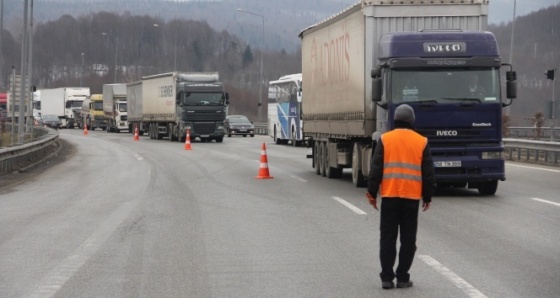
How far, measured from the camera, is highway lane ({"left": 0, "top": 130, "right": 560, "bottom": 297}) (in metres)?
8.71

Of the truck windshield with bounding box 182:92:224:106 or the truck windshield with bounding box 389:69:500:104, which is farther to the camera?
the truck windshield with bounding box 182:92:224:106

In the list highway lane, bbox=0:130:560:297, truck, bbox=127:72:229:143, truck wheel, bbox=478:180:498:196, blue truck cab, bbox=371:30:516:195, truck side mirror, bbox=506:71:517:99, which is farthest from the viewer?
truck, bbox=127:72:229:143

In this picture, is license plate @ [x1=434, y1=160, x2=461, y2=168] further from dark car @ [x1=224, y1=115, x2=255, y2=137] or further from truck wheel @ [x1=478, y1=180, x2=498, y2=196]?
dark car @ [x1=224, y1=115, x2=255, y2=137]

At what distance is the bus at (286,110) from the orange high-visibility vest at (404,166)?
3344 centimetres

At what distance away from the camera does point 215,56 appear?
7416 inches

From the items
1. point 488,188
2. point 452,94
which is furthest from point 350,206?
point 488,188

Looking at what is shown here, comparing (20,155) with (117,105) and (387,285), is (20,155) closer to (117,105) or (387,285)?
(387,285)

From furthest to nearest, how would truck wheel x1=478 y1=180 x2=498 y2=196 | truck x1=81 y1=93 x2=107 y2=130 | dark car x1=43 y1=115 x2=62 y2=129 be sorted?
1. dark car x1=43 y1=115 x2=62 y2=129
2. truck x1=81 y1=93 x2=107 y2=130
3. truck wheel x1=478 y1=180 x2=498 y2=196

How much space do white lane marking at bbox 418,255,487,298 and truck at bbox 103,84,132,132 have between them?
63335mm

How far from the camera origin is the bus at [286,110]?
144 ft

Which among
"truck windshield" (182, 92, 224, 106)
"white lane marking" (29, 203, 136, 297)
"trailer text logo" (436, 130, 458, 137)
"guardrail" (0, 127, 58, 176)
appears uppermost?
"truck windshield" (182, 92, 224, 106)

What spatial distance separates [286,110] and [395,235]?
122ft

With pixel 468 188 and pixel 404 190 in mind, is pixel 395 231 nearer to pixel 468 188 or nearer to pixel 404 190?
pixel 404 190

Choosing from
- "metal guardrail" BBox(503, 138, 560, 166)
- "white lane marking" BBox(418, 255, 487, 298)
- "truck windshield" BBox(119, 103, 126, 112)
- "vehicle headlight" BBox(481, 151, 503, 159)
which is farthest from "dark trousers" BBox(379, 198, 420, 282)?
"truck windshield" BBox(119, 103, 126, 112)
